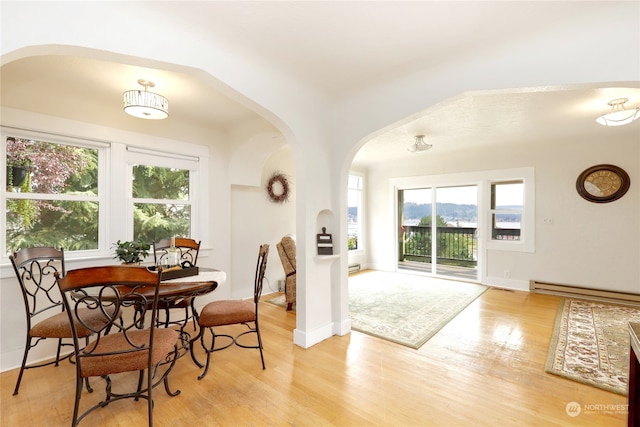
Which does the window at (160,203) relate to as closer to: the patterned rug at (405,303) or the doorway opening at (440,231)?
the patterned rug at (405,303)

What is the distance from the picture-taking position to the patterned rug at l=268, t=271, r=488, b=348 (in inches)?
125

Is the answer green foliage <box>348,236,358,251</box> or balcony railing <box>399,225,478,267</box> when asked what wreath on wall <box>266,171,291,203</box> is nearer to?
green foliage <box>348,236,358,251</box>

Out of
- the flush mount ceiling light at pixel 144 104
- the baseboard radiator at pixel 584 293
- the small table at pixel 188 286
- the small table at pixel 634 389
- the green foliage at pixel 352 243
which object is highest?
the flush mount ceiling light at pixel 144 104

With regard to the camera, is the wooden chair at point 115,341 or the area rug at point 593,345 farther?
the area rug at point 593,345

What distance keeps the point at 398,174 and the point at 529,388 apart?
4.74 m

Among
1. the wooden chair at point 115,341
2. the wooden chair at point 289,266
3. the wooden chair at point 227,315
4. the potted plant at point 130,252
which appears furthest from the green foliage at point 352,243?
the wooden chair at point 115,341

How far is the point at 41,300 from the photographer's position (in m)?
2.56

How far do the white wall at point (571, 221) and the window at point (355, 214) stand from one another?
2.05 m

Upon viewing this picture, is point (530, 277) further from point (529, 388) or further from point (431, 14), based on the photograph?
point (431, 14)

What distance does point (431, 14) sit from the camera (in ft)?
5.70

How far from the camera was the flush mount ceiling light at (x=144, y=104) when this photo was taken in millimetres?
2258

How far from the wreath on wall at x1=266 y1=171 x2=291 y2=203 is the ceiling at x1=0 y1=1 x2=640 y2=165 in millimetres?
1321
